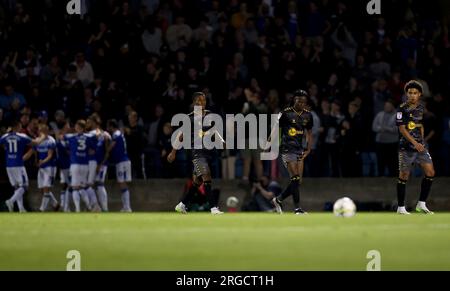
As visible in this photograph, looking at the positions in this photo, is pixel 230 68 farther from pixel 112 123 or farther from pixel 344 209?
pixel 344 209

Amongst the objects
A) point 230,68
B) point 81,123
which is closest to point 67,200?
point 81,123

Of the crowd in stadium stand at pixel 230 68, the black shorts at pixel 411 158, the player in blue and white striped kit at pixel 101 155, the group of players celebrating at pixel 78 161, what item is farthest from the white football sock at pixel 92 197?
the black shorts at pixel 411 158

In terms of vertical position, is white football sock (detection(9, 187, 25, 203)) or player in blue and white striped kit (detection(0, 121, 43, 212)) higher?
player in blue and white striped kit (detection(0, 121, 43, 212))

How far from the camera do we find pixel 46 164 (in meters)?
27.6

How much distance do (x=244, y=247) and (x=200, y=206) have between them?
41.9 ft

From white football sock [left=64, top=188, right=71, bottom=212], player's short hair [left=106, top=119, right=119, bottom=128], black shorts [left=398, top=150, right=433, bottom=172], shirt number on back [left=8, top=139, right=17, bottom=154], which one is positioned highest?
player's short hair [left=106, top=119, right=119, bottom=128]

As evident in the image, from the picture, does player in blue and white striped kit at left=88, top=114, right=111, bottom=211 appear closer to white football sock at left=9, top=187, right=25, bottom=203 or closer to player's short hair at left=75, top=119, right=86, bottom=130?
player's short hair at left=75, top=119, right=86, bottom=130

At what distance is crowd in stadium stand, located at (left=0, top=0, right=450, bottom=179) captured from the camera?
27.3 m

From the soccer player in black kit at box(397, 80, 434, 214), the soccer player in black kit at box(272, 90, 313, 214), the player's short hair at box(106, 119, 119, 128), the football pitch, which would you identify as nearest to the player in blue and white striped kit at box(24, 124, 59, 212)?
the player's short hair at box(106, 119, 119, 128)

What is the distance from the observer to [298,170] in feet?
74.1

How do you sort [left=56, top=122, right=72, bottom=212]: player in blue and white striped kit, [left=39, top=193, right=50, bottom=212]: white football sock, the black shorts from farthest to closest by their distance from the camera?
1. [left=56, top=122, right=72, bottom=212]: player in blue and white striped kit
2. [left=39, top=193, right=50, bottom=212]: white football sock
3. the black shorts

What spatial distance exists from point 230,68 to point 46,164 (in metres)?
5.68

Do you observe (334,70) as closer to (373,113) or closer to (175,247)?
(373,113)
